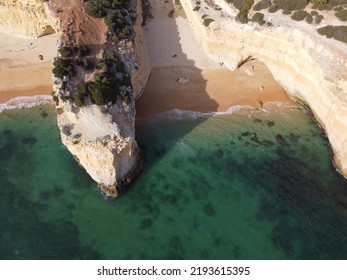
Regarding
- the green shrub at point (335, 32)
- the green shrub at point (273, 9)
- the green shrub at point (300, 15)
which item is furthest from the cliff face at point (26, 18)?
the green shrub at point (335, 32)

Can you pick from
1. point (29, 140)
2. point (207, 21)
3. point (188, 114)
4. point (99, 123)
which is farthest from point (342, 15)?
point (29, 140)

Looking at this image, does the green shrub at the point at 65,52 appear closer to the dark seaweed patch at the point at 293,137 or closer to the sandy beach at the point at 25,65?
A: the sandy beach at the point at 25,65

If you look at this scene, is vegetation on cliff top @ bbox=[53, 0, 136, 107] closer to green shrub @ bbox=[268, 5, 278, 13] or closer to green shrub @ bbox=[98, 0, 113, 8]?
green shrub @ bbox=[98, 0, 113, 8]

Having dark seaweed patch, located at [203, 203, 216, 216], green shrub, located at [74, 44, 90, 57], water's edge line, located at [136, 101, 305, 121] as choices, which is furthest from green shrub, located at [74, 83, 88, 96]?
dark seaweed patch, located at [203, 203, 216, 216]

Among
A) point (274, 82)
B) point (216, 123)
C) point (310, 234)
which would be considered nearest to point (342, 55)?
point (274, 82)

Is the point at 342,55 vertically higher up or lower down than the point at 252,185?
higher up

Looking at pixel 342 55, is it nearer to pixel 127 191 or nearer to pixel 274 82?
pixel 274 82
